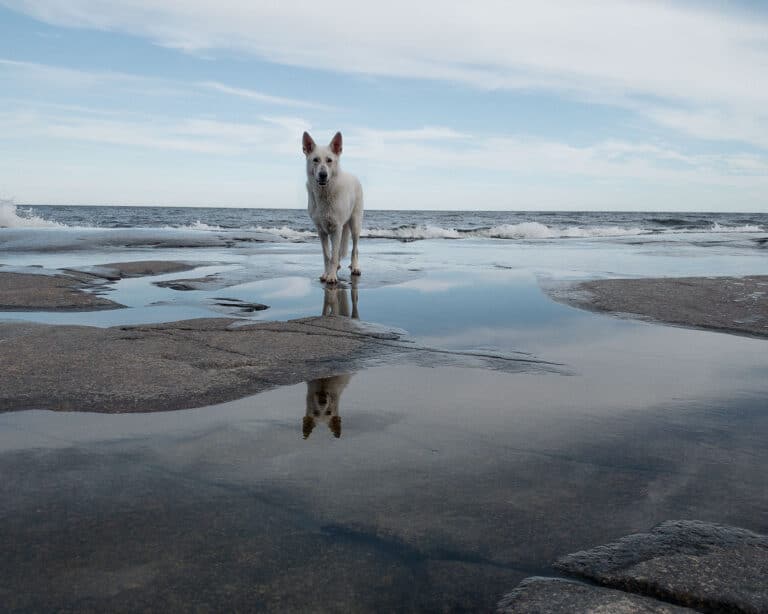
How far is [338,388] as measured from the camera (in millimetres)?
3162

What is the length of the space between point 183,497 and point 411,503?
70 cm

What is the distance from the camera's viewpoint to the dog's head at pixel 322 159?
25.1 feet

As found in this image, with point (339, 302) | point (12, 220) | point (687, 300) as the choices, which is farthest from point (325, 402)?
point (12, 220)

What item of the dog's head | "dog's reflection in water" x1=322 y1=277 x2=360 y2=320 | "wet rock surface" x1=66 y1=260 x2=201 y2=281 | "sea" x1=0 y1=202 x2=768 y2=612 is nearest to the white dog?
the dog's head

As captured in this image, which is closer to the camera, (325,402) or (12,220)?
(325,402)

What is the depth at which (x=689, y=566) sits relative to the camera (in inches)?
61.3

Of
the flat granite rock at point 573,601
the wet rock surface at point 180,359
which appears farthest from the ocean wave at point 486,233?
the flat granite rock at point 573,601

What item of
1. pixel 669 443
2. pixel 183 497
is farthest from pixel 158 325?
pixel 669 443

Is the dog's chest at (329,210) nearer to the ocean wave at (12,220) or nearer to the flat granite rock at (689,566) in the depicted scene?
the flat granite rock at (689,566)

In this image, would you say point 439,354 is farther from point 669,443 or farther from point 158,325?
point 158,325

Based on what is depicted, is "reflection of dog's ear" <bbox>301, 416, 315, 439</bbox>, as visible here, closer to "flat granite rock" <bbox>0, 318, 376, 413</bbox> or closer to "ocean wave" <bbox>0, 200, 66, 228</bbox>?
"flat granite rock" <bbox>0, 318, 376, 413</bbox>

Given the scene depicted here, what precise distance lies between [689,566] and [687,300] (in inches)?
200

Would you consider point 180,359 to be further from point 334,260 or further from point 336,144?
point 336,144

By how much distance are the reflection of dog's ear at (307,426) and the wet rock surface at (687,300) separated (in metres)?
3.68
